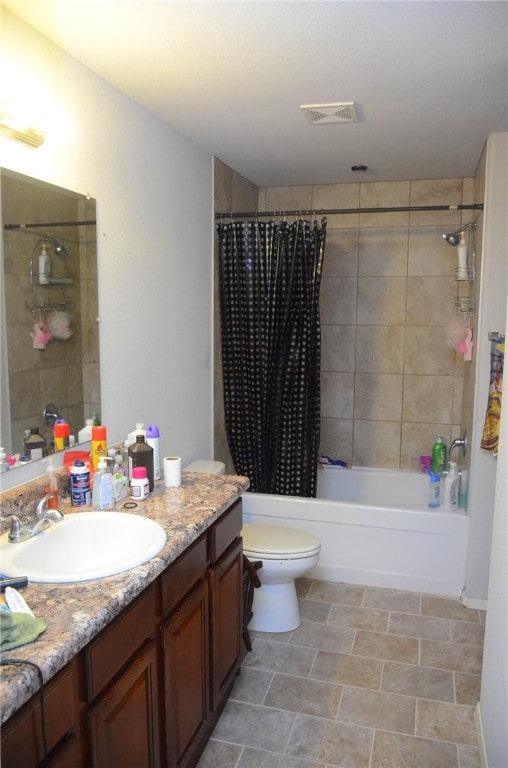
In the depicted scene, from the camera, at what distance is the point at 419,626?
2.81 meters

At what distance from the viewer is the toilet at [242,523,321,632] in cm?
263

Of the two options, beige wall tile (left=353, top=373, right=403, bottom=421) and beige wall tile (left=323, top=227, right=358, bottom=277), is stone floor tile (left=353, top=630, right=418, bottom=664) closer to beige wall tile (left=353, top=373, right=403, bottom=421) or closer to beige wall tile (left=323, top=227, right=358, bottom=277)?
beige wall tile (left=353, top=373, right=403, bottom=421)

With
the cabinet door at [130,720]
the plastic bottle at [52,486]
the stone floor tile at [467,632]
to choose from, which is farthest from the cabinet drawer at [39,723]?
the stone floor tile at [467,632]

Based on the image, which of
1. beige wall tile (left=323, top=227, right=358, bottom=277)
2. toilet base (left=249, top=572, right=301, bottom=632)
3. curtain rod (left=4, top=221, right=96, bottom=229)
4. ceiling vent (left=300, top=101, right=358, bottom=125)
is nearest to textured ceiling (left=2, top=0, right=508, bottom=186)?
ceiling vent (left=300, top=101, right=358, bottom=125)

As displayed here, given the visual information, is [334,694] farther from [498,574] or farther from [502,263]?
[502,263]

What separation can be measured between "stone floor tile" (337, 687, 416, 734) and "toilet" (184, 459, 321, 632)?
49 centimetres

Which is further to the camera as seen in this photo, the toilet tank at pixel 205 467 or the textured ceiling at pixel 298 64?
the toilet tank at pixel 205 467

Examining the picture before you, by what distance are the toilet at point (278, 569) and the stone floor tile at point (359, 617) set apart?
0.21 metres

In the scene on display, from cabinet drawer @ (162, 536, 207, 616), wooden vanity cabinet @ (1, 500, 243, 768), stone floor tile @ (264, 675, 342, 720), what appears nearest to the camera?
wooden vanity cabinet @ (1, 500, 243, 768)

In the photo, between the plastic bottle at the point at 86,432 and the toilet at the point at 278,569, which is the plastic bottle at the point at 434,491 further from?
the plastic bottle at the point at 86,432

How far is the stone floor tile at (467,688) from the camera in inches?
89.4

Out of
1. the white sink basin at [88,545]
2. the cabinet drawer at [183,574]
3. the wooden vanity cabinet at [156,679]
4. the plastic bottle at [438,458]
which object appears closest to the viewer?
the wooden vanity cabinet at [156,679]

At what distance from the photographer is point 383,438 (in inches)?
160

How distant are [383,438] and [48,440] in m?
2.65
